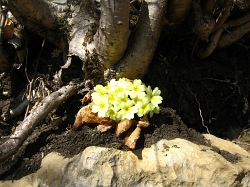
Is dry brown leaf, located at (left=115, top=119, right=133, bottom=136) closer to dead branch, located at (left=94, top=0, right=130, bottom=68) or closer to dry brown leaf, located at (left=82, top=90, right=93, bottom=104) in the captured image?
dry brown leaf, located at (left=82, top=90, right=93, bottom=104)

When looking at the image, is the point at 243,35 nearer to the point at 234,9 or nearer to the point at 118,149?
the point at 234,9

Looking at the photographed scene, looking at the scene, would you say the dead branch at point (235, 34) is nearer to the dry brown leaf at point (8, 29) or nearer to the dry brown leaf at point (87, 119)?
the dry brown leaf at point (87, 119)

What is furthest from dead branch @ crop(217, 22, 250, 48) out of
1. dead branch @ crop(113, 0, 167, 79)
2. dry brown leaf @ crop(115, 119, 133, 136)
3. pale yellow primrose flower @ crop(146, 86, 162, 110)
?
dry brown leaf @ crop(115, 119, 133, 136)

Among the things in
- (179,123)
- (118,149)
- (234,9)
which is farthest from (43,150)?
(234,9)

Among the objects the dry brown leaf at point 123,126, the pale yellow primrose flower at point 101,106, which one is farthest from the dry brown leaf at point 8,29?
the dry brown leaf at point 123,126

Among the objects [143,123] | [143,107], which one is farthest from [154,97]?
[143,123]

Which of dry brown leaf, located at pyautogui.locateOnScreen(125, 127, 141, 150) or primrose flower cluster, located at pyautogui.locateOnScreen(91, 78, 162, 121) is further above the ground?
primrose flower cluster, located at pyautogui.locateOnScreen(91, 78, 162, 121)
